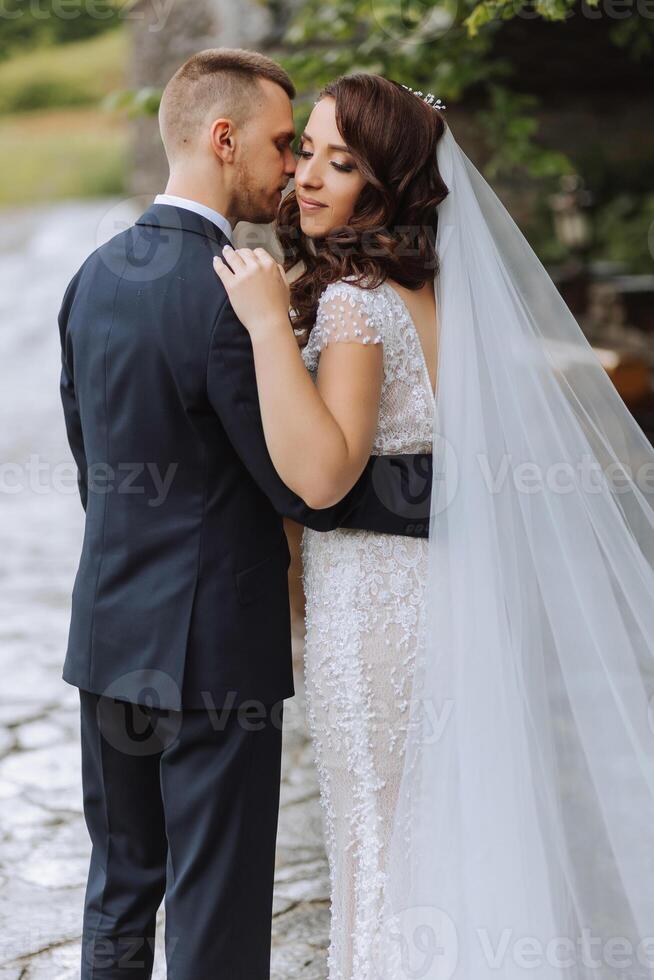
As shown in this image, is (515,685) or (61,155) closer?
(515,685)

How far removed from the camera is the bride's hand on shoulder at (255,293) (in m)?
1.71

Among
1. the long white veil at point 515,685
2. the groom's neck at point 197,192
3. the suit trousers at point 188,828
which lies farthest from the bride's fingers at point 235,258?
the suit trousers at point 188,828

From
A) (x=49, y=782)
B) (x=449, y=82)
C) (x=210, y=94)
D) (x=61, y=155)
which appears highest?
(x=61, y=155)

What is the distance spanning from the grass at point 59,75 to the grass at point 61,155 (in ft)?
0.84

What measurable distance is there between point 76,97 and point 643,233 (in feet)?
49.5

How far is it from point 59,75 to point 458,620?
22.0 meters

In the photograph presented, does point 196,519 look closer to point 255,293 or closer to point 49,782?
point 255,293

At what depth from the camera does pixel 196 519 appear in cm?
179

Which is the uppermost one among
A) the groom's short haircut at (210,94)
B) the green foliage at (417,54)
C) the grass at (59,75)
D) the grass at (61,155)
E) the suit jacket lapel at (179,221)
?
the grass at (59,75)

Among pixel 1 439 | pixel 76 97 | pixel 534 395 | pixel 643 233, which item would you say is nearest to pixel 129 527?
pixel 534 395

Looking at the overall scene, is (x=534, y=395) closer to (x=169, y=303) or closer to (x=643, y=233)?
(x=169, y=303)

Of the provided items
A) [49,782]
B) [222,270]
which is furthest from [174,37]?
[222,270]

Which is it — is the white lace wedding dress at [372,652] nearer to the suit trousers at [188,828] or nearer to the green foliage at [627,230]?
the suit trousers at [188,828]

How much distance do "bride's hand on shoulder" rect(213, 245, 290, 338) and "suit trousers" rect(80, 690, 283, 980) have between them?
2.04 feet
